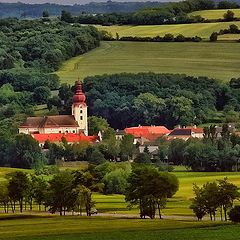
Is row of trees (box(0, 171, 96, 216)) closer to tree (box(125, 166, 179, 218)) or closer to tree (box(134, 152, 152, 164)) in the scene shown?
tree (box(125, 166, 179, 218))

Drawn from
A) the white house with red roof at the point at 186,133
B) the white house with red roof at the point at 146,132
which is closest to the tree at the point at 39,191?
the white house with red roof at the point at 186,133

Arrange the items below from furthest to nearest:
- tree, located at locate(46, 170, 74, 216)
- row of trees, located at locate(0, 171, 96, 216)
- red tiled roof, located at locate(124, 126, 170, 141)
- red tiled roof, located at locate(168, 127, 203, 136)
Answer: red tiled roof, located at locate(124, 126, 170, 141)
red tiled roof, located at locate(168, 127, 203, 136)
tree, located at locate(46, 170, 74, 216)
row of trees, located at locate(0, 171, 96, 216)

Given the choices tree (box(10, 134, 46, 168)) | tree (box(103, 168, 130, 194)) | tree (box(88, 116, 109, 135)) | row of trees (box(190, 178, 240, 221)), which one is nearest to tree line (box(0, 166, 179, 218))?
row of trees (box(190, 178, 240, 221))

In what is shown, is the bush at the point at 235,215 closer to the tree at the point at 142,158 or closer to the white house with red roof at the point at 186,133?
the tree at the point at 142,158

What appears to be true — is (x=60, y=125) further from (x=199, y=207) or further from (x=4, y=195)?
(x=199, y=207)

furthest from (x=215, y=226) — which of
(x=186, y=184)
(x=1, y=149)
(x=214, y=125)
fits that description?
(x=214, y=125)

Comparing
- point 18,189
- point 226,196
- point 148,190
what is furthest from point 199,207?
point 18,189
